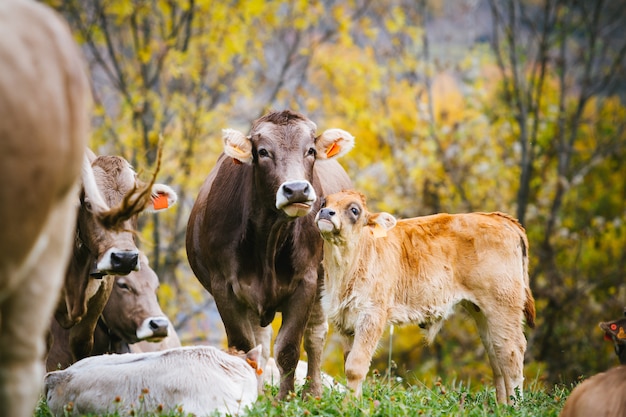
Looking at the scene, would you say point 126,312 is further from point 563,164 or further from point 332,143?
point 563,164

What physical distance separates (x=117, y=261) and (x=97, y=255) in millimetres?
295

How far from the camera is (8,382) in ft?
12.2

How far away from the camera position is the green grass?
5504mm

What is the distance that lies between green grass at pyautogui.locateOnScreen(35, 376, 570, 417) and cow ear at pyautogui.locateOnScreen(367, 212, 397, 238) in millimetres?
1186

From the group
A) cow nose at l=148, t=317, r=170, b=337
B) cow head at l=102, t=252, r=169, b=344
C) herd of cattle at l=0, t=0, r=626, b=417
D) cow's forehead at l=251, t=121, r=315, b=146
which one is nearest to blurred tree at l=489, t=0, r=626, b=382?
herd of cattle at l=0, t=0, r=626, b=417

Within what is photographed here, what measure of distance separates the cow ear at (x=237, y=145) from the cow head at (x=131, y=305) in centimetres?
195

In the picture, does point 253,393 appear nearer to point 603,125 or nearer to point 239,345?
→ point 239,345

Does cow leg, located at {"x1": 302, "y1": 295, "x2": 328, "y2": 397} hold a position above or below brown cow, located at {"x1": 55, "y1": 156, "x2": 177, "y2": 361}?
below

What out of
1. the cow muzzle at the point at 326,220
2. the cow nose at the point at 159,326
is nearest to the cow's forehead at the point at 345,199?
the cow muzzle at the point at 326,220

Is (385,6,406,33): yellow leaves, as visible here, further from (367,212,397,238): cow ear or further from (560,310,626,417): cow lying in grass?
(560,310,626,417): cow lying in grass

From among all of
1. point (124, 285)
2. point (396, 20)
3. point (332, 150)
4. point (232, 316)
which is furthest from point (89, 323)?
point (396, 20)

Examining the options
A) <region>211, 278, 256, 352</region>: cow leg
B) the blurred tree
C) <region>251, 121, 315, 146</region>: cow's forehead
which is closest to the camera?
<region>251, 121, 315, 146</region>: cow's forehead

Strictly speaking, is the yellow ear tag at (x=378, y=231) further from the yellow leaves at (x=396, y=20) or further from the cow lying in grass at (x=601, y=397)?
the yellow leaves at (x=396, y=20)

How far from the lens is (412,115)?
740 inches
